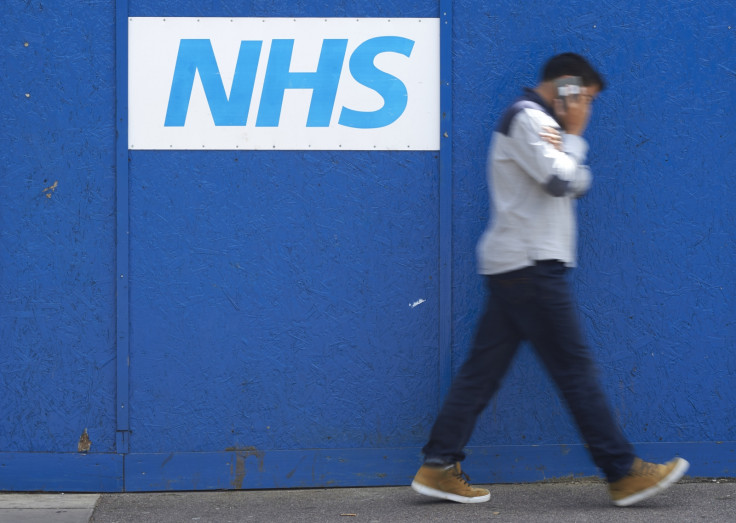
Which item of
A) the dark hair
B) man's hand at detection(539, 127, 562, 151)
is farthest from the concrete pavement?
the dark hair

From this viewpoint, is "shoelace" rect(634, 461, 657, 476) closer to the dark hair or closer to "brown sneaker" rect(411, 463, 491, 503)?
"brown sneaker" rect(411, 463, 491, 503)

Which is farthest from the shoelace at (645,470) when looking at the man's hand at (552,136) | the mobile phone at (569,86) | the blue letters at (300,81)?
the blue letters at (300,81)

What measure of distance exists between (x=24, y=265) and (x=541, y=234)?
208 cm

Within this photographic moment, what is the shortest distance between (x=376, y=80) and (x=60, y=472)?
2077mm

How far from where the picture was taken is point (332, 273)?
4.05m

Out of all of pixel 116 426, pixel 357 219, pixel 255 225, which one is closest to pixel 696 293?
pixel 357 219

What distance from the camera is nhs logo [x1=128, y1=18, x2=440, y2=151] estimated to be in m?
3.99

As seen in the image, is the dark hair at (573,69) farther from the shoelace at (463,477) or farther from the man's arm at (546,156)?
the shoelace at (463,477)

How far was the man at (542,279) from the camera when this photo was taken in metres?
3.58

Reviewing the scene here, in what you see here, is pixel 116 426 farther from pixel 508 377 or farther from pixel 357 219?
pixel 508 377

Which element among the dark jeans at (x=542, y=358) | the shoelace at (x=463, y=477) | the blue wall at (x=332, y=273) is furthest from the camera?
the blue wall at (x=332, y=273)

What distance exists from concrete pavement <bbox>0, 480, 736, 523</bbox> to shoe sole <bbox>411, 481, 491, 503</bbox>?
26 millimetres

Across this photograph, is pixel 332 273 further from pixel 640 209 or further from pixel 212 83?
pixel 640 209

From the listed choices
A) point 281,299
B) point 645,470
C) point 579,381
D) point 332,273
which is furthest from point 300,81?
point 645,470
